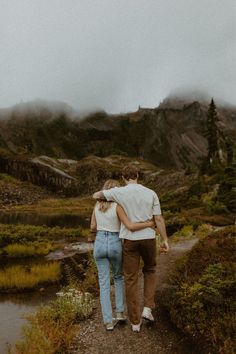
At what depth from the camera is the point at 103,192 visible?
8.38 meters

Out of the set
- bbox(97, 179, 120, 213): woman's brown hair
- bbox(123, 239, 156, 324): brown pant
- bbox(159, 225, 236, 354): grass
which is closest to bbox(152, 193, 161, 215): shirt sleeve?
bbox(123, 239, 156, 324): brown pant

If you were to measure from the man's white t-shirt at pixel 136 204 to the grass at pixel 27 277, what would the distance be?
1176cm

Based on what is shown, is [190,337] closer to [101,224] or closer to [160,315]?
[160,315]

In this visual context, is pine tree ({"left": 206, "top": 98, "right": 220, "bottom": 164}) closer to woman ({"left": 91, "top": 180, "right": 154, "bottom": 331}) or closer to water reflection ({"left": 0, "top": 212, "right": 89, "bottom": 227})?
water reflection ({"left": 0, "top": 212, "right": 89, "bottom": 227})

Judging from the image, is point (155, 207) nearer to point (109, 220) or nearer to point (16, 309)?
point (109, 220)

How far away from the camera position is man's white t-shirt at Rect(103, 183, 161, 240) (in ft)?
26.6

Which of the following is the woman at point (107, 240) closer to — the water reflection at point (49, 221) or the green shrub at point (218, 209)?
the green shrub at point (218, 209)

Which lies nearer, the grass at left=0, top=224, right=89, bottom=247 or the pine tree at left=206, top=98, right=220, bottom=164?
the grass at left=0, top=224, right=89, bottom=247

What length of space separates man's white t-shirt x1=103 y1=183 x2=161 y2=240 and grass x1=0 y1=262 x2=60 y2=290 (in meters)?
11.8

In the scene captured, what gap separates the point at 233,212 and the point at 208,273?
30704 mm

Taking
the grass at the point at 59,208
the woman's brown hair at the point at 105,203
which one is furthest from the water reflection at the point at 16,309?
Result: the grass at the point at 59,208

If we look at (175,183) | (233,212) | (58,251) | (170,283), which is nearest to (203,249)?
(170,283)

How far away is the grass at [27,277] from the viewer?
18844mm

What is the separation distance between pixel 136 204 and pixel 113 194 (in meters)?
0.45
